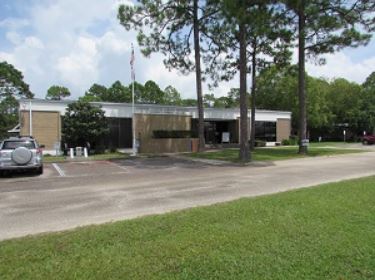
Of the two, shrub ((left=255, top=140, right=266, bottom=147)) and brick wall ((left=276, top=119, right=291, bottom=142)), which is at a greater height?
brick wall ((left=276, top=119, right=291, bottom=142))

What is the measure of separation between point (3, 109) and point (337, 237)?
54356 millimetres

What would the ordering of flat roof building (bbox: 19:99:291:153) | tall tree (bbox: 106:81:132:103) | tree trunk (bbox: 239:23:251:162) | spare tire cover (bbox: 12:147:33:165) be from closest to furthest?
spare tire cover (bbox: 12:147:33:165)
tree trunk (bbox: 239:23:251:162)
flat roof building (bbox: 19:99:291:153)
tall tree (bbox: 106:81:132:103)

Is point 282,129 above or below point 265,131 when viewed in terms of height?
above

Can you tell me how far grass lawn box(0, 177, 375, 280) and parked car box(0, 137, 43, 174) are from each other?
33.6 ft

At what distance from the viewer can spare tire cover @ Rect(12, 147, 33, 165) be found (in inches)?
587

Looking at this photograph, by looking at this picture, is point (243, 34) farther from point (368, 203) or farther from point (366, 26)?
point (368, 203)

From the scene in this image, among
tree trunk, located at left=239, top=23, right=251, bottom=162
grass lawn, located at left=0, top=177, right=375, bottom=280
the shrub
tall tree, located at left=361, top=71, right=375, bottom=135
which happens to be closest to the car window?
tree trunk, located at left=239, top=23, right=251, bottom=162

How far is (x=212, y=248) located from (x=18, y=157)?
12.3 m

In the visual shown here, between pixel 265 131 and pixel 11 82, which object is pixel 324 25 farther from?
pixel 11 82

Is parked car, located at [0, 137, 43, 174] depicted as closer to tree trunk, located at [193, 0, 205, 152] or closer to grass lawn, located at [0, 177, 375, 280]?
grass lawn, located at [0, 177, 375, 280]

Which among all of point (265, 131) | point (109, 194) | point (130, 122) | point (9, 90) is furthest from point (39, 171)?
point (9, 90)

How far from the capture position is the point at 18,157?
1493 cm

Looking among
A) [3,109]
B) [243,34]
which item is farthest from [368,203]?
[3,109]

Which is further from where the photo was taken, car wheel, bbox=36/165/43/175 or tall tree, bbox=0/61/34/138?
tall tree, bbox=0/61/34/138
